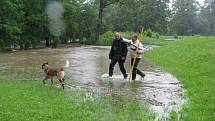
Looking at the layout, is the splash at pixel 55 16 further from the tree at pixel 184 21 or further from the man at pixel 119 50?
the tree at pixel 184 21

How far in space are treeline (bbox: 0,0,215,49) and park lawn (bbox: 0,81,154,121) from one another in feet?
96.5

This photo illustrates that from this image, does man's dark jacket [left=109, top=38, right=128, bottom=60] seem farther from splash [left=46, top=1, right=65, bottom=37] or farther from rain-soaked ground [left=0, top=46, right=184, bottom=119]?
splash [left=46, top=1, right=65, bottom=37]

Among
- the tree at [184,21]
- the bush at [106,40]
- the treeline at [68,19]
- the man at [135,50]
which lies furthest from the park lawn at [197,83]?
the tree at [184,21]

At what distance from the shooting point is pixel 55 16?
53.6 metres

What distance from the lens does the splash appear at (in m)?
52.3

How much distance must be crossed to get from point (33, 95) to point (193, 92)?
5.39 metres

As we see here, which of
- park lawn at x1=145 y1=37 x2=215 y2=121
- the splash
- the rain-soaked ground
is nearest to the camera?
park lawn at x1=145 y1=37 x2=215 y2=121

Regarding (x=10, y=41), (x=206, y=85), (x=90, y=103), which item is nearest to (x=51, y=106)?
(x=90, y=103)

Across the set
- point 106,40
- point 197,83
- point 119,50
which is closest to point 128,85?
point 119,50

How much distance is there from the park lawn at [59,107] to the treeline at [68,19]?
2942 centimetres

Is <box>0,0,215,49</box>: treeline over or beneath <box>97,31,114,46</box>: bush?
over

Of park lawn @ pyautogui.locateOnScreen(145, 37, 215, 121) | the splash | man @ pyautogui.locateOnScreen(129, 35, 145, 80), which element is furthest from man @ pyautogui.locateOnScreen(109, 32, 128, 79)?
the splash

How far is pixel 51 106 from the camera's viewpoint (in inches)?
472

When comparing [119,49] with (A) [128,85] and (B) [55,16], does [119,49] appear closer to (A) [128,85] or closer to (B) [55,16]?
(A) [128,85]
